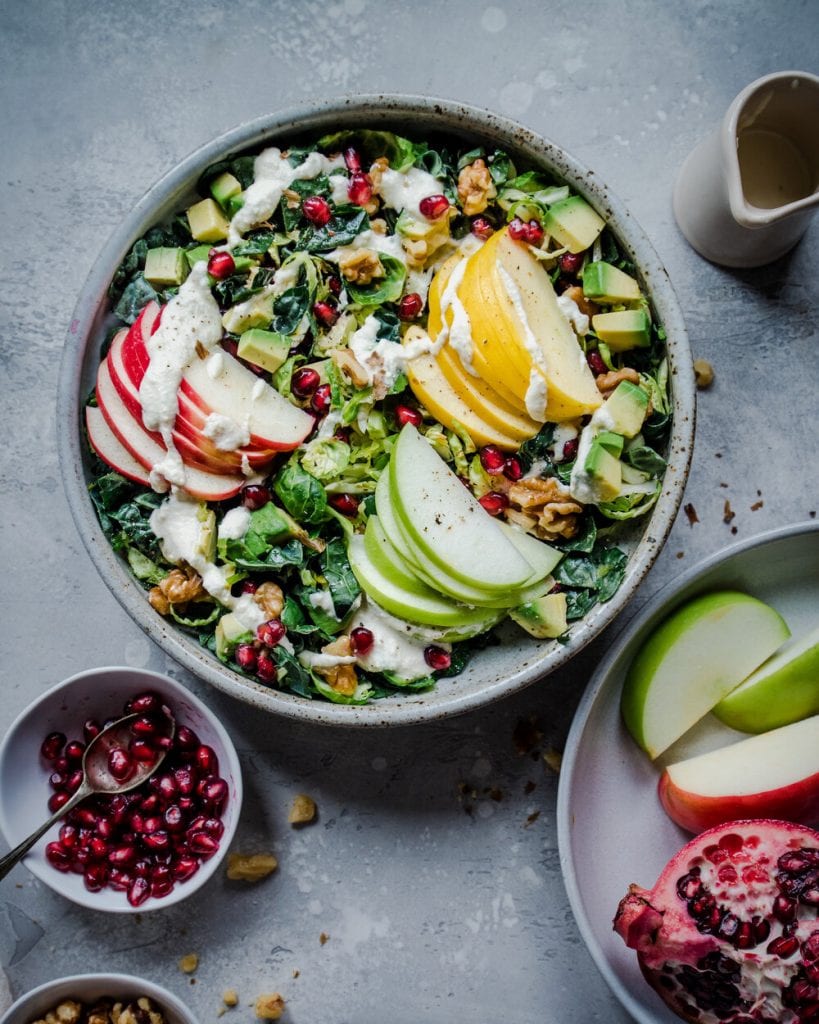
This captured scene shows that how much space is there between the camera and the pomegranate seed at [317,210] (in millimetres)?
2361

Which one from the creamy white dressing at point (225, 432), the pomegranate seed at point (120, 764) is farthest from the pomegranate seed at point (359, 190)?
the pomegranate seed at point (120, 764)

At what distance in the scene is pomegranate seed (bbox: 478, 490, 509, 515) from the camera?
2.37 meters

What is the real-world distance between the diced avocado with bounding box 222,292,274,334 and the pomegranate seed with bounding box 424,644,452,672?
0.85 meters

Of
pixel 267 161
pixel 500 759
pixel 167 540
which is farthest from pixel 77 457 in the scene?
pixel 500 759

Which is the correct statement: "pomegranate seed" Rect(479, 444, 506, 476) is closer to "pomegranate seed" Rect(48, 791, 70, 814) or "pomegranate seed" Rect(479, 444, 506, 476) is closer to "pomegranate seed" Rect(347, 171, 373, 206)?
"pomegranate seed" Rect(347, 171, 373, 206)

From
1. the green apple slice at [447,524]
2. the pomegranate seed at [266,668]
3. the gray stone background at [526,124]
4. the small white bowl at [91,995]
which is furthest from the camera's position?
the gray stone background at [526,124]

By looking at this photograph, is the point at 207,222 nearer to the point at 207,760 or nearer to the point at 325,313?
the point at 325,313

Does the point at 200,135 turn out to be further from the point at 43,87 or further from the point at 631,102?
the point at 631,102

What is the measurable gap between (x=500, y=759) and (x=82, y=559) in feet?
4.03

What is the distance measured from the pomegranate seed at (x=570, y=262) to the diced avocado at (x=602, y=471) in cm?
42

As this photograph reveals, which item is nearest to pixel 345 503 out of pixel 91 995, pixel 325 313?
pixel 325 313

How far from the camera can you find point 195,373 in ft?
7.57

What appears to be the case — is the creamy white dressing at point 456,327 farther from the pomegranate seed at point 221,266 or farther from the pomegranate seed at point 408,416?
the pomegranate seed at point 221,266

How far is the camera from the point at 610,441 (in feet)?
7.50
